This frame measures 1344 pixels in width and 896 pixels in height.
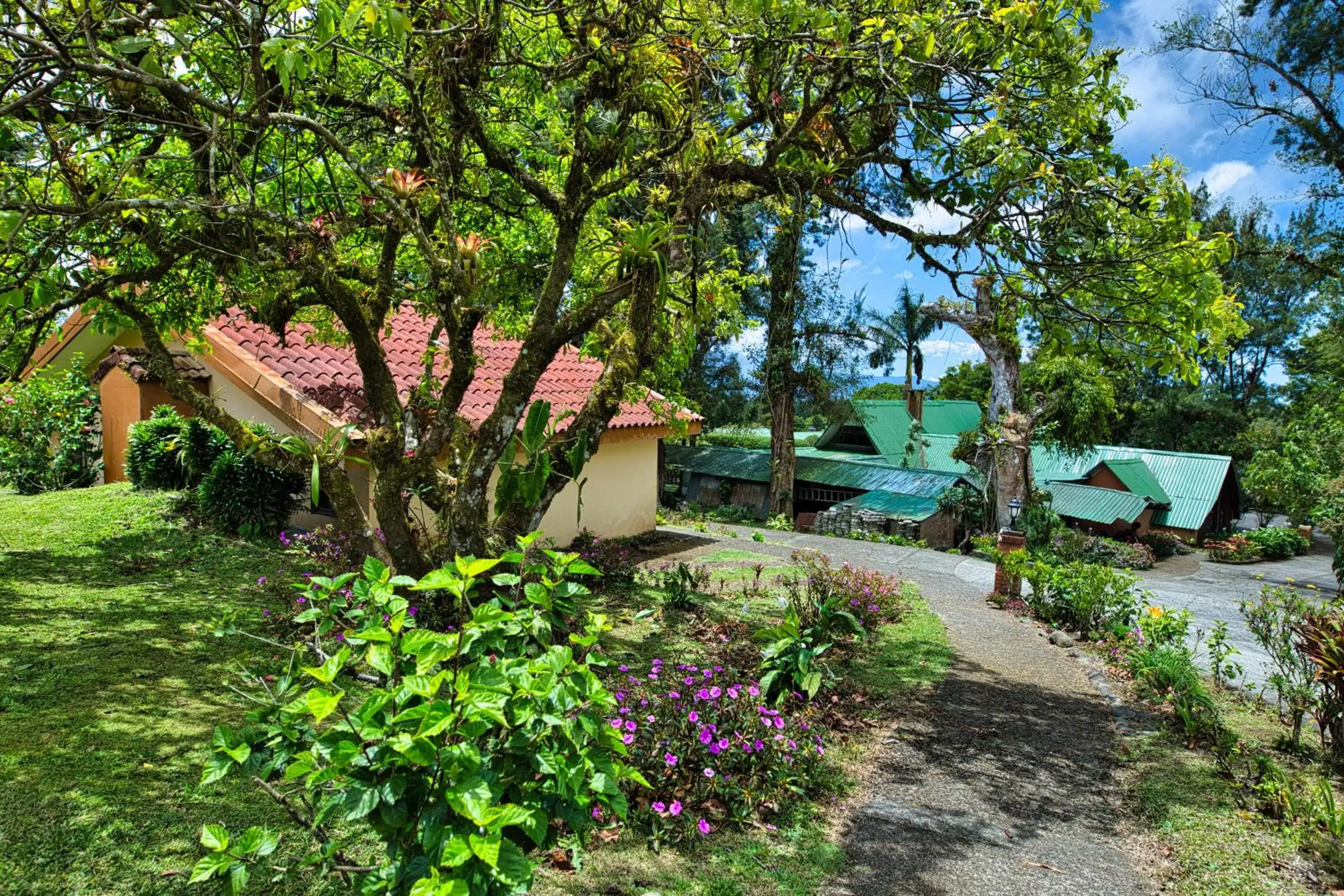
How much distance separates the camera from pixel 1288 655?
5.56m

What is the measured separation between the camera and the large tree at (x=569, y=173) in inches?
196

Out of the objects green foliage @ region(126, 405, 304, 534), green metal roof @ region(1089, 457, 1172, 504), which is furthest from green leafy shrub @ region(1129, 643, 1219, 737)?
green metal roof @ region(1089, 457, 1172, 504)

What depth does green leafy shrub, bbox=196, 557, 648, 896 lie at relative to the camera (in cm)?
186

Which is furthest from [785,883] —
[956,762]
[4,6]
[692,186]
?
[4,6]

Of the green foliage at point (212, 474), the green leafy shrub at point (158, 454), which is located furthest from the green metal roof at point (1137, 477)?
the green leafy shrub at point (158, 454)

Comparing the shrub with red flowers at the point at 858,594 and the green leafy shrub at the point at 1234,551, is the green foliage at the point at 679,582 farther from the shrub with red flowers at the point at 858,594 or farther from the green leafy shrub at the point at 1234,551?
the green leafy shrub at the point at 1234,551

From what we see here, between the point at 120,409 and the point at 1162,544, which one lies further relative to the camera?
the point at 1162,544

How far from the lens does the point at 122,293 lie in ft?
21.2

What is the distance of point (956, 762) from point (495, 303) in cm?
607

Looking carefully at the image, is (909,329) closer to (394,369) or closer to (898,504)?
(898,504)

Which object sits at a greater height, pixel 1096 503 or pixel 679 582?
pixel 679 582

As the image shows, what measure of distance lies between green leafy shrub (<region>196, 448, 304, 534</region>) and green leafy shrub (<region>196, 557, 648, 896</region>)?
7723 mm

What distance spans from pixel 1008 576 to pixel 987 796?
22.3 ft

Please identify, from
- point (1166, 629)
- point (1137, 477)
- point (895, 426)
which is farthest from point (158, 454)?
point (1137, 477)
